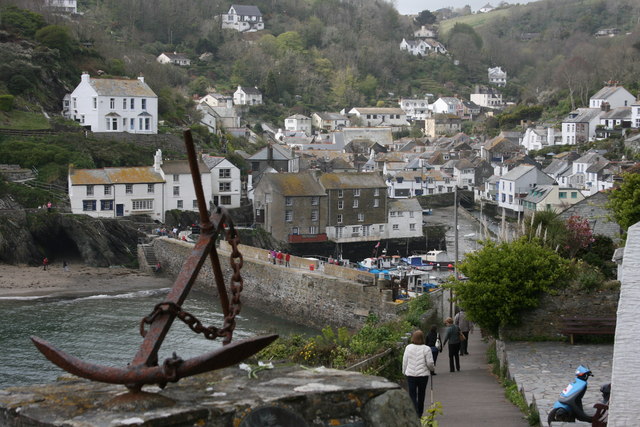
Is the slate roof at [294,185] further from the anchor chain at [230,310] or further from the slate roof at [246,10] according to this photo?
the slate roof at [246,10]

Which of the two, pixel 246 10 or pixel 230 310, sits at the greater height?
pixel 246 10

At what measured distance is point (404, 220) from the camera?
5453 cm

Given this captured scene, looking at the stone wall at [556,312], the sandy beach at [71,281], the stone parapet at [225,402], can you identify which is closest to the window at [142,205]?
the sandy beach at [71,281]

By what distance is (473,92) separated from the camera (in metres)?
143

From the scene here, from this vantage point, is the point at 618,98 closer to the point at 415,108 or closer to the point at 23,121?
the point at 415,108

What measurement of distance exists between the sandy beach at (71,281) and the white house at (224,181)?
35.5ft

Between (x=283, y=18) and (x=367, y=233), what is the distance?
105 m

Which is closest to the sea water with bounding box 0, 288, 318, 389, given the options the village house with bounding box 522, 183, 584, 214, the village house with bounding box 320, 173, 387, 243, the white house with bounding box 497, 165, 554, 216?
the village house with bounding box 320, 173, 387, 243

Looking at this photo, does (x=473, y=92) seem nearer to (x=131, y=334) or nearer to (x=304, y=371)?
(x=131, y=334)

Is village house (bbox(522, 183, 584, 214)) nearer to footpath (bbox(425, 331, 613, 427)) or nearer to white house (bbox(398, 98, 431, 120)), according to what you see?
footpath (bbox(425, 331, 613, 427))

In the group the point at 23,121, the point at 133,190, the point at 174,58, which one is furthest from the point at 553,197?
the point at 174,58

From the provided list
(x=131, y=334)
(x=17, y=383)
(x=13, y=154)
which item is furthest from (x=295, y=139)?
(x=17, y=383)

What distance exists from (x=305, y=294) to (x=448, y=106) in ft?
307

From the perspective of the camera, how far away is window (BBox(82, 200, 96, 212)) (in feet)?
160
